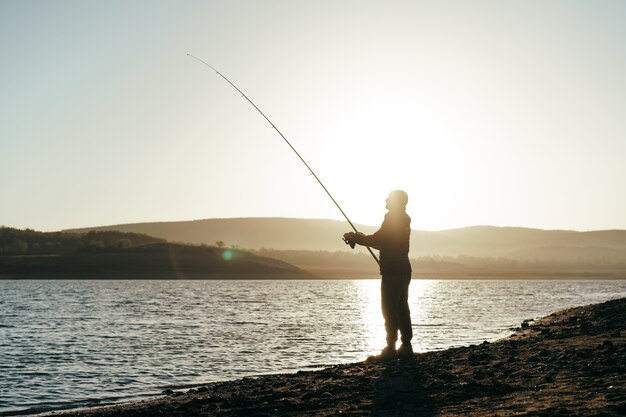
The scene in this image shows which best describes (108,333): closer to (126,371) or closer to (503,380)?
(126,371)

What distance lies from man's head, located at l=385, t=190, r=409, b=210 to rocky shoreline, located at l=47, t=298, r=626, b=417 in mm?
2493

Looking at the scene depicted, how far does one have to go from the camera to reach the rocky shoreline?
6809 mm

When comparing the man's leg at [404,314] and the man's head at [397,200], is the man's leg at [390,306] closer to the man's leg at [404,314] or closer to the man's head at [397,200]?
the man's leg at [404,314]

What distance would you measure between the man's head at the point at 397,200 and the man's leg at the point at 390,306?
1.18m

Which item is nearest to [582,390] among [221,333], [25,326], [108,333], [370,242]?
[370,242]

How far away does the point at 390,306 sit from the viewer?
38.3 ft

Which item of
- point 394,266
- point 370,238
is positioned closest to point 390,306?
point 394,266

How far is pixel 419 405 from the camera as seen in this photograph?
740 centimetres

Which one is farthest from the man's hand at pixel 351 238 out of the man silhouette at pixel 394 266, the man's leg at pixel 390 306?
the man's leg at pixel 390 306

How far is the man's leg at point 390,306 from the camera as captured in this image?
11.6 m

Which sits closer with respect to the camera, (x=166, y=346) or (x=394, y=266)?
(x=394, y=266)

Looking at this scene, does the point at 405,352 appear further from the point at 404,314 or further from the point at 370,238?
the point at 370,238

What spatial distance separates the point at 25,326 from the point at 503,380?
72.5 feet

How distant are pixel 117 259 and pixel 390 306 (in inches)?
3656
